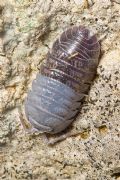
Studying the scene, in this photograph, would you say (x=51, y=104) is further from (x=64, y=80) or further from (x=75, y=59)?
(x=75, y=59)

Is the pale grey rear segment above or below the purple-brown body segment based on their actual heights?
below

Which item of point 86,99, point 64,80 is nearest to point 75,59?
point 64,80

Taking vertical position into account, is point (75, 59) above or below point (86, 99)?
above

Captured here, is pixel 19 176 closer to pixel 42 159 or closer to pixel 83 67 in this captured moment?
pixel 42 159

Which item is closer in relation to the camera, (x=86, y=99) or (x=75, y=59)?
(x=75, y=59)

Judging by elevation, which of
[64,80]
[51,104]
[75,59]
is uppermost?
[75,59]
